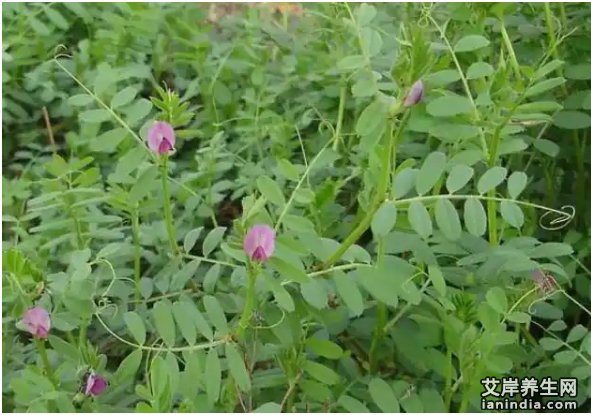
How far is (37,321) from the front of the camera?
91cm

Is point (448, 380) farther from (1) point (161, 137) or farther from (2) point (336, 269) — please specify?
(1) point (161, 137)

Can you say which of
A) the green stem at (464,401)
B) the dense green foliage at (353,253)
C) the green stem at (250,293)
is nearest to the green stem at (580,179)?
the dense green foliage at (353,253)

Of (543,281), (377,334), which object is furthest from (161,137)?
(543,281)

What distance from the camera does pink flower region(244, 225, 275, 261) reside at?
2.67 feet

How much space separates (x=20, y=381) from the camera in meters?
0.93

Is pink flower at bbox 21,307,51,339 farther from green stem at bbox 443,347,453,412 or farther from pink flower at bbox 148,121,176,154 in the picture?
green stem at bbox 443,347,453,412

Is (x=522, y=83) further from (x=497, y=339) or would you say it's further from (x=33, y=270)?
(x=33, y=270)

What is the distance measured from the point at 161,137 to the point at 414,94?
260mm

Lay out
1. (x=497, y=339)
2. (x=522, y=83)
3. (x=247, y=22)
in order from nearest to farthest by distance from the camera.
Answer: (x=497, y=339), (x=522, y=83), (x=247, y=22)

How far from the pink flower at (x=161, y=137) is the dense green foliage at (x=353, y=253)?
0.04 ft

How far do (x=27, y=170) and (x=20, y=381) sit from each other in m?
0.59

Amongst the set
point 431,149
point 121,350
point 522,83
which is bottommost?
point 121,350

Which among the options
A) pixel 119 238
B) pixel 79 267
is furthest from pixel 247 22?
pixel 79 267

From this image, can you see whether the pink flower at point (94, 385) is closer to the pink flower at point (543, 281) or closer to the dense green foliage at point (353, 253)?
the dense green foliage at point (353, 253)
